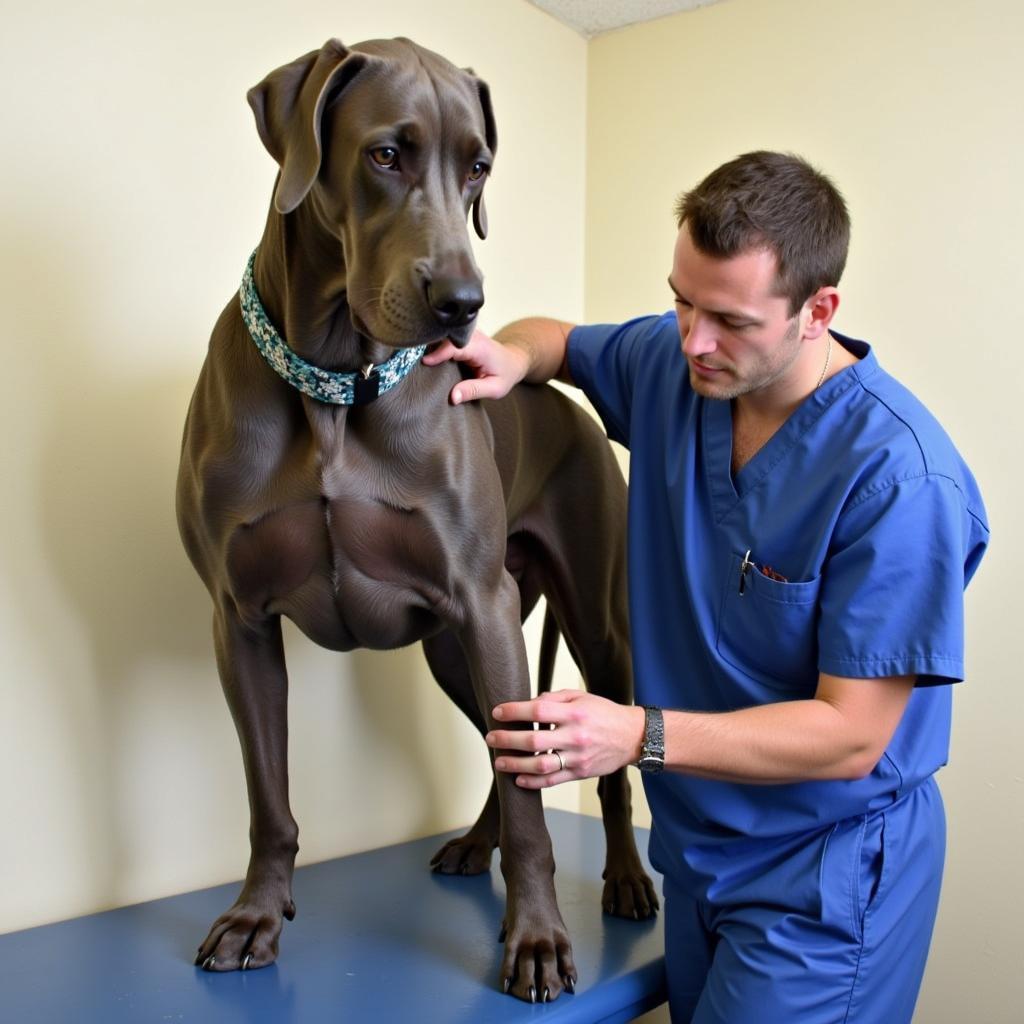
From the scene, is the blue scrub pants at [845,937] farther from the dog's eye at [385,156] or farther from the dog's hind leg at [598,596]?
the dog's eye at [385,156]

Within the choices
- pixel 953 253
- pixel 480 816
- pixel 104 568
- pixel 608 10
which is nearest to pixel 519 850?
pixel 480 816

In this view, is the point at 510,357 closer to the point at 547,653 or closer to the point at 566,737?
the point at 566,737

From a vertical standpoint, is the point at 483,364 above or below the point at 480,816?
above

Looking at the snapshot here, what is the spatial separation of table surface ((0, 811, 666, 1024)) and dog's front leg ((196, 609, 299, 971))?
0.13 ft

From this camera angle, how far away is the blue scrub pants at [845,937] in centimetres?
148

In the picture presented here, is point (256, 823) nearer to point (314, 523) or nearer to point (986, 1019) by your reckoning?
point (314, 523)

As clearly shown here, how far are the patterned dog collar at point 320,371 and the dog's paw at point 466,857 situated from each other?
978 mm

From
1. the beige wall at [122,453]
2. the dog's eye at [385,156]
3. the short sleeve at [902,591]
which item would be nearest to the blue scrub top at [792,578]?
the short sleeve at [902,591]

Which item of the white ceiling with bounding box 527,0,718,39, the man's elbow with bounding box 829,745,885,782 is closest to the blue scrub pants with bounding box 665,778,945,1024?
the man's elbow with bounding box 829,745,885,782

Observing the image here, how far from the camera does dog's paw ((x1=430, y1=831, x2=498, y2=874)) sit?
84.0 inches

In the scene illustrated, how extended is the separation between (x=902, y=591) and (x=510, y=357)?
69 cm

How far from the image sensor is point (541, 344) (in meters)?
1.96

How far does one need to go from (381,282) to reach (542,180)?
63.4 inches

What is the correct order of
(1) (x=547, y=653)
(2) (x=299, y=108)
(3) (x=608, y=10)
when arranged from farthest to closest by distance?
(3) (x=608, y=10)
(1) (x=547, y=653)
(2) (x=299, y=108)
